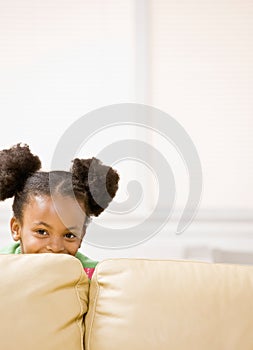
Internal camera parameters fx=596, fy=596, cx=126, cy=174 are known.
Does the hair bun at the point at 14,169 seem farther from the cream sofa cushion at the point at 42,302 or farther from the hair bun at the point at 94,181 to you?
the cream sofa cushion at the point at 42,302

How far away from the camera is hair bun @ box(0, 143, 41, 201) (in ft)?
6.30

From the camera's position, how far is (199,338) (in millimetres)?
1438

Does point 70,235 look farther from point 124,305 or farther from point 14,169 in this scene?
point 124,305

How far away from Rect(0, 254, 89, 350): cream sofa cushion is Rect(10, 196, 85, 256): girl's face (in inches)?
10.6

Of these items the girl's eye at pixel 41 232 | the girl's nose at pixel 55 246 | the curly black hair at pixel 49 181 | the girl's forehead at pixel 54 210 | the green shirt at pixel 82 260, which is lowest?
the green shirt at pixel 82 260

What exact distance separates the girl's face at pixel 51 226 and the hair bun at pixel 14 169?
10 centimetres

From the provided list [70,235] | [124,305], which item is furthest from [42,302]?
[70,235]

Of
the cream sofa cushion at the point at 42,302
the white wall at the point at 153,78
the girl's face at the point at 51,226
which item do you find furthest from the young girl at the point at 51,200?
the white wall at the point at 153,78

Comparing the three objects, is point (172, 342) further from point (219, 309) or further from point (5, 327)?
point (5, 327)

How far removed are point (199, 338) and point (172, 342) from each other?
0.07 meters

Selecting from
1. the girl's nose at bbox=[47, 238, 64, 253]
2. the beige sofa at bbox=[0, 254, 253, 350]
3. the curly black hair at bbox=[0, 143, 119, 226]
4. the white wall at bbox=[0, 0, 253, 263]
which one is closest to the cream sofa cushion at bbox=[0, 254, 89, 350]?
the beige sofa at bbox=[0, 254, 253, 350]

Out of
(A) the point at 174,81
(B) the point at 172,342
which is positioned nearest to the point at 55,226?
(B) the point at 172,342

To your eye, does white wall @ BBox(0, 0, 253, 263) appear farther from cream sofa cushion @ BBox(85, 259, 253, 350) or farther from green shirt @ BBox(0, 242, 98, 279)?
cream sofa cushion @ BBox(85, 259, 253, 350)

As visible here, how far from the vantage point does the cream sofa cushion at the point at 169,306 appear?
1442 mm
